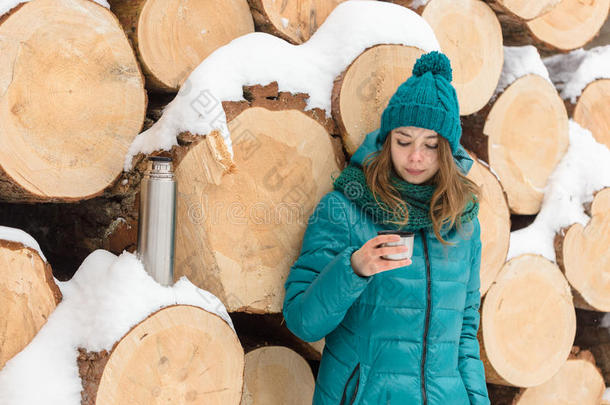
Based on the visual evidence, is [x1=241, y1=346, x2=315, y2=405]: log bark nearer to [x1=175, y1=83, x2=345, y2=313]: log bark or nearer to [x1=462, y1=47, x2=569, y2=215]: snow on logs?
[x1=175, y1=83, x2=345, y2=313]: log bark

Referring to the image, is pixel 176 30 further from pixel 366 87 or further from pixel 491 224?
pixel 491 224

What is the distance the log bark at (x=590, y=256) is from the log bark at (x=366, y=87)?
0.95 m

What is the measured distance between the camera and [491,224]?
200cm

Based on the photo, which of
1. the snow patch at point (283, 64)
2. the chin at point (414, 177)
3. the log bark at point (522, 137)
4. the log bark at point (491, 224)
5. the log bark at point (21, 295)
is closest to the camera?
the log bark at point (21, 295)

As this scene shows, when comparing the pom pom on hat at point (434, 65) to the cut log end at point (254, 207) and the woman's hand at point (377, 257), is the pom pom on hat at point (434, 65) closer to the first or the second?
the cut log end at point (254, 207)

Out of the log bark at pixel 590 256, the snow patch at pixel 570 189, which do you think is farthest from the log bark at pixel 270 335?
the log bark at pixel 590 256

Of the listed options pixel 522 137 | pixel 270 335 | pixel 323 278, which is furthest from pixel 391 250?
pixel 522 137

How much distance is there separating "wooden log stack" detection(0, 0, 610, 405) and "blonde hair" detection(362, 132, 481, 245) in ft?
0.52

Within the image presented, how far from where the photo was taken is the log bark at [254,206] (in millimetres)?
1461

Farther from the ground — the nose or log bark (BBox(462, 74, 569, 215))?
the nose

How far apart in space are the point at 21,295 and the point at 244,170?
57 centimetres

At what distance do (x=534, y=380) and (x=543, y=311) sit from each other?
9.7 inches

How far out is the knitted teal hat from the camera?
1.48 metres

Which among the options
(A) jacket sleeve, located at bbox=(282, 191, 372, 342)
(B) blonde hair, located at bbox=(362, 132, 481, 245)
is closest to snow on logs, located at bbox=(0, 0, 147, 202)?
(A) jacket sleeve, located at bbox=(282, 191, 372, 342)
